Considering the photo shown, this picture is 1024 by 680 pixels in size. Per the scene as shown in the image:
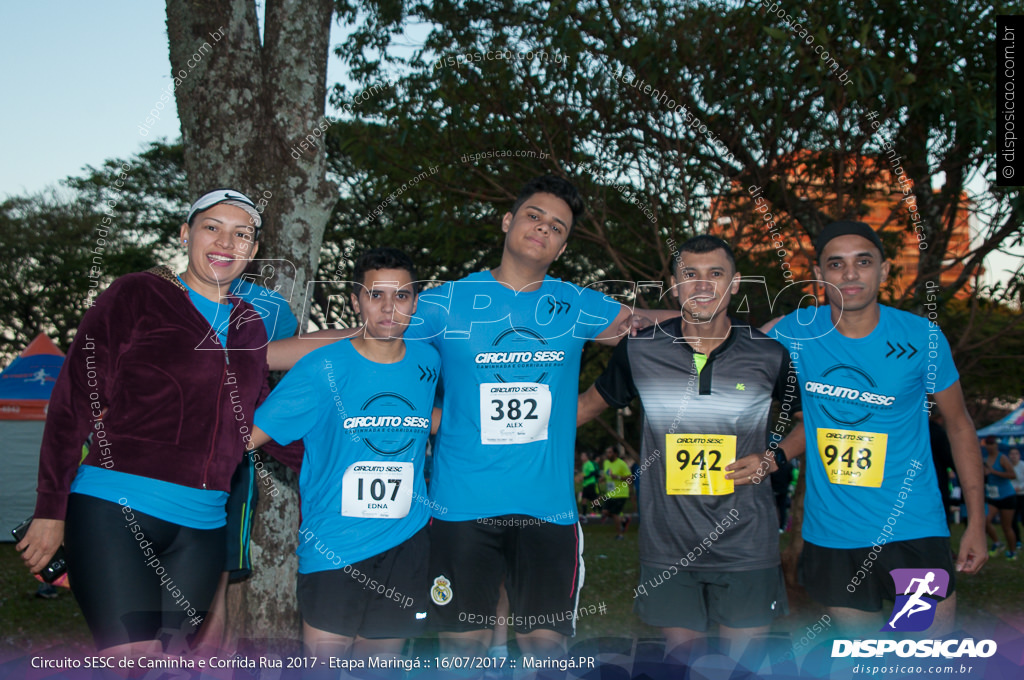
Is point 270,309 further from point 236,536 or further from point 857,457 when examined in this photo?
point 857,457

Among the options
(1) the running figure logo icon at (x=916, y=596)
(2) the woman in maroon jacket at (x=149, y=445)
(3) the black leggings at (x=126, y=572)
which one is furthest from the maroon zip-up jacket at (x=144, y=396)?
(1) the running figure logo icon at (x=916, y=596)

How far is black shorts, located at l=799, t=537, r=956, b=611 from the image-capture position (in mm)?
3447

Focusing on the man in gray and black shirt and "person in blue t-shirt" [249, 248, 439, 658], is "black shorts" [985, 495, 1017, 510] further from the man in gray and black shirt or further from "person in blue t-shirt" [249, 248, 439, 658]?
"person in blue t-shirt" [249, 248, 439, 658]

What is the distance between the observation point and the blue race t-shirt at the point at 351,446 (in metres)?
3.30

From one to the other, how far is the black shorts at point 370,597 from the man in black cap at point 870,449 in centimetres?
173

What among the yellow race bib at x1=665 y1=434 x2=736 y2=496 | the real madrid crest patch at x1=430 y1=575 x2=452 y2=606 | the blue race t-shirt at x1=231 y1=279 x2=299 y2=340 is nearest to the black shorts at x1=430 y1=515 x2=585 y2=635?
the real madrid crest patch at x1=430 y1=575 x2=452 y2=606

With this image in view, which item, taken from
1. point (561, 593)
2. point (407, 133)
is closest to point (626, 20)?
point (407, 133)

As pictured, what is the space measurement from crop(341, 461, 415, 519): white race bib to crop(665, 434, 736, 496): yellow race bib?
3.66ft

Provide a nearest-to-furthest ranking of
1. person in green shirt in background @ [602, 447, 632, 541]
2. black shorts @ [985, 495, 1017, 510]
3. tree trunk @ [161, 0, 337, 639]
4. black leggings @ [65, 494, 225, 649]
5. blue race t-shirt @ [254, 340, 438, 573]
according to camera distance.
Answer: black leggings @ [65, 494, 225, 649]
blue race t-shirt @ [254, 340, 438, 573]
tree trunk @ [161, 0, 337, 639]
black shorts @ [985, 495, 1017, 510]
person in green shirt in background @ [602, 447, 632, 541]

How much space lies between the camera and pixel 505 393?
342cm

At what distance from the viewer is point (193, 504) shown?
9.39 feet

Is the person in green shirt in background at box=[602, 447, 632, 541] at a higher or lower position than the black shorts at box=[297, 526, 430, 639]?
lower

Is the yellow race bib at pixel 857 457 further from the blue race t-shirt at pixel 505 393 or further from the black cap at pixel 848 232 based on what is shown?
the blue race t-shirt at pixel 505 393

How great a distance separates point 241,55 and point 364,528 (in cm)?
283
